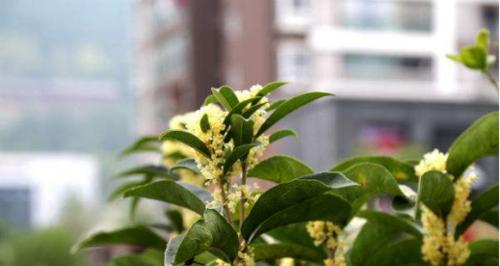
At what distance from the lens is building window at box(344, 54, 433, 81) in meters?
16.8

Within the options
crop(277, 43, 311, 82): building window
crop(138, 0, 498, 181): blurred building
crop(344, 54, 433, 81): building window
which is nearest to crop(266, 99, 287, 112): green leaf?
crop(138, 0, 498, 181): blurred building

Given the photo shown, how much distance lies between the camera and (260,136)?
949 millimetres

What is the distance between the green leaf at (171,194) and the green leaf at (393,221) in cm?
25

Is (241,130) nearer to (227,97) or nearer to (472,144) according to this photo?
(227,97)

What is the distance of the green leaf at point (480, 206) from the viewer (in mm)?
1125

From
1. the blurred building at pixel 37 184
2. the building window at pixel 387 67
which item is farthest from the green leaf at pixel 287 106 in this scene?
the blurred building at pixel 37 184

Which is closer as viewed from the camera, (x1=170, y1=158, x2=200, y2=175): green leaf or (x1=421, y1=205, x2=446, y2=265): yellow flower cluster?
(x1=170, y1=158, x2=200, y2=175): green leaf

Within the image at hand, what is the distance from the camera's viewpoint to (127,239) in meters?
1.23

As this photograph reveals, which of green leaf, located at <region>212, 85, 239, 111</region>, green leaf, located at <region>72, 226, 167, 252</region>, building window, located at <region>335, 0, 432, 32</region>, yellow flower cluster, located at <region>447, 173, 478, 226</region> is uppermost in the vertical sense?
green leaf, located at <region>212, 85, 239, 111</region>

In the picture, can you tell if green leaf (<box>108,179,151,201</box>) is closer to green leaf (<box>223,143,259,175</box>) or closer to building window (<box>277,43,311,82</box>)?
green leaf (<box>223,143,259,175</box>)

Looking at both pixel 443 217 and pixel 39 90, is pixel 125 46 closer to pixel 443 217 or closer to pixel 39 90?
pixel 39 90

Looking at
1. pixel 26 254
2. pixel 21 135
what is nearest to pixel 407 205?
pixel 26 254

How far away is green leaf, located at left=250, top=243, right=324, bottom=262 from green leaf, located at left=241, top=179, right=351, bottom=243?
0.33 ft

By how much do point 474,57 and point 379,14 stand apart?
1594cm
